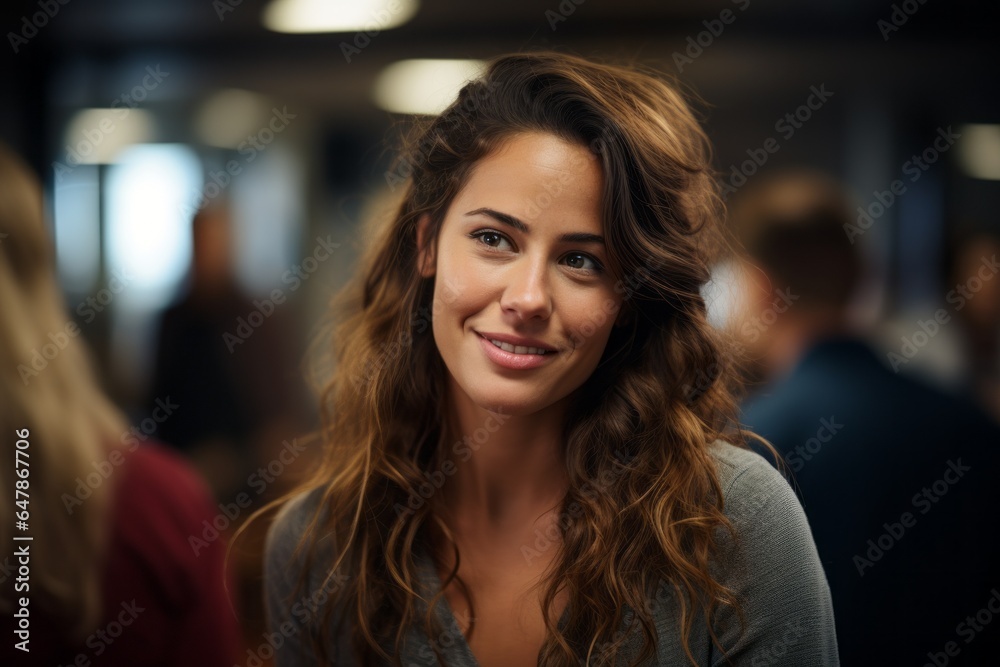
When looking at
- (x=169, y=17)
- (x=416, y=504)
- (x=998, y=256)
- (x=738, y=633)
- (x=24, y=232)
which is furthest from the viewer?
(x=169, y=17)

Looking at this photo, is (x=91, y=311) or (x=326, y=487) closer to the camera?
(x=326, y=487)

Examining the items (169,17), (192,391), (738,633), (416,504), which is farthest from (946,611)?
(169,17)

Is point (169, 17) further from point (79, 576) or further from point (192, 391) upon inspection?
point (79, 576)

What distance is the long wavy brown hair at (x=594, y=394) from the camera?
2.47 ft

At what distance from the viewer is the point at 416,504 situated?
879 mm

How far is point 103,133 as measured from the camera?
3.86 ft

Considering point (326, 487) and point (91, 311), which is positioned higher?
point (91, 311)

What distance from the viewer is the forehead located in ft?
2.40

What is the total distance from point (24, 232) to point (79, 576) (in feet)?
1.50
